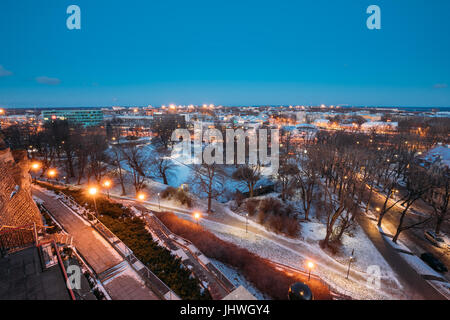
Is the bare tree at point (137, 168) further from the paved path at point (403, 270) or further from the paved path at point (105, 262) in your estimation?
the paved path at point (403, 270)

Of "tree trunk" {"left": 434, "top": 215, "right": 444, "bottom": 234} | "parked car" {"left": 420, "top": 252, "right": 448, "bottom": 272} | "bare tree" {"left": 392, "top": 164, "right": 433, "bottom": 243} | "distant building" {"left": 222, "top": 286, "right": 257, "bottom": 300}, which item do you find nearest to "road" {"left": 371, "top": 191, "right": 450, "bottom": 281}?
"parked car" {"left": 420, "top": 252, "right": 448, "bottom": 272}

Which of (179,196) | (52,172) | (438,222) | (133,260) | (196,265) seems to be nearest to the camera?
(133,260)

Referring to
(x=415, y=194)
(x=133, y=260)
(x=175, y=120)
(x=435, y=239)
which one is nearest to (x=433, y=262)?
(x=435, y=239)

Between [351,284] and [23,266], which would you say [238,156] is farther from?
[23,266]


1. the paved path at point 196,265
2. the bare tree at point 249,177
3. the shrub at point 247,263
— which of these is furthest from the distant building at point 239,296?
the bare tree at point 249,177

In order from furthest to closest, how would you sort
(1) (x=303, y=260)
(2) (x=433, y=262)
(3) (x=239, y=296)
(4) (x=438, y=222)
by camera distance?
(4) (x=438, y=222) < (2) (x=433, y=262) < (1) (x=303, y=260) < (3) (x=239, y=296)

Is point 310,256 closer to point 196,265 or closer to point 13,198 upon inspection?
point 196,265
